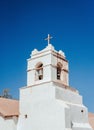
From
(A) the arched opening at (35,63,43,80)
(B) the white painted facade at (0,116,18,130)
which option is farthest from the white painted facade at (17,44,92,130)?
(B) the white painted facade at (0,116,18,130)

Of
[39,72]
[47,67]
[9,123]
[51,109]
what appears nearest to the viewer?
[51,109]

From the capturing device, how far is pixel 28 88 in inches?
675

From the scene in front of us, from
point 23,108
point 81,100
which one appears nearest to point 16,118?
point 23,108

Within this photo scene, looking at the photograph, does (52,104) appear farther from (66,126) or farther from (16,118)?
(16,118)

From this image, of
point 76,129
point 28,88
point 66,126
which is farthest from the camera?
point 28,88

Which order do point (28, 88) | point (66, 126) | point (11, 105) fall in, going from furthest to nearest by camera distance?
point (11, 105) < point (28, 88) < point (66, 126)

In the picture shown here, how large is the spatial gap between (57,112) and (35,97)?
2.04 meters

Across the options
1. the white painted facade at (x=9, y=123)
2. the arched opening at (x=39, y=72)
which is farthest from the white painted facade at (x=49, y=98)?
the white painted facade at (x=9, y=123)

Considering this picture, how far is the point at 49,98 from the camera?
51.8 ft

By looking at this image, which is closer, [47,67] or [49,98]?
[49,98]

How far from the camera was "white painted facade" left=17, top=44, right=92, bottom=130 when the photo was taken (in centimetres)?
1528

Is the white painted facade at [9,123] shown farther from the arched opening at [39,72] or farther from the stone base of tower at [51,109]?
the arched opening at [39,72]

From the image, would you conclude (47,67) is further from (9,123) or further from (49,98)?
(9,123)

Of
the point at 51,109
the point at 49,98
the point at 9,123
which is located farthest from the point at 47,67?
the point at 9,123
